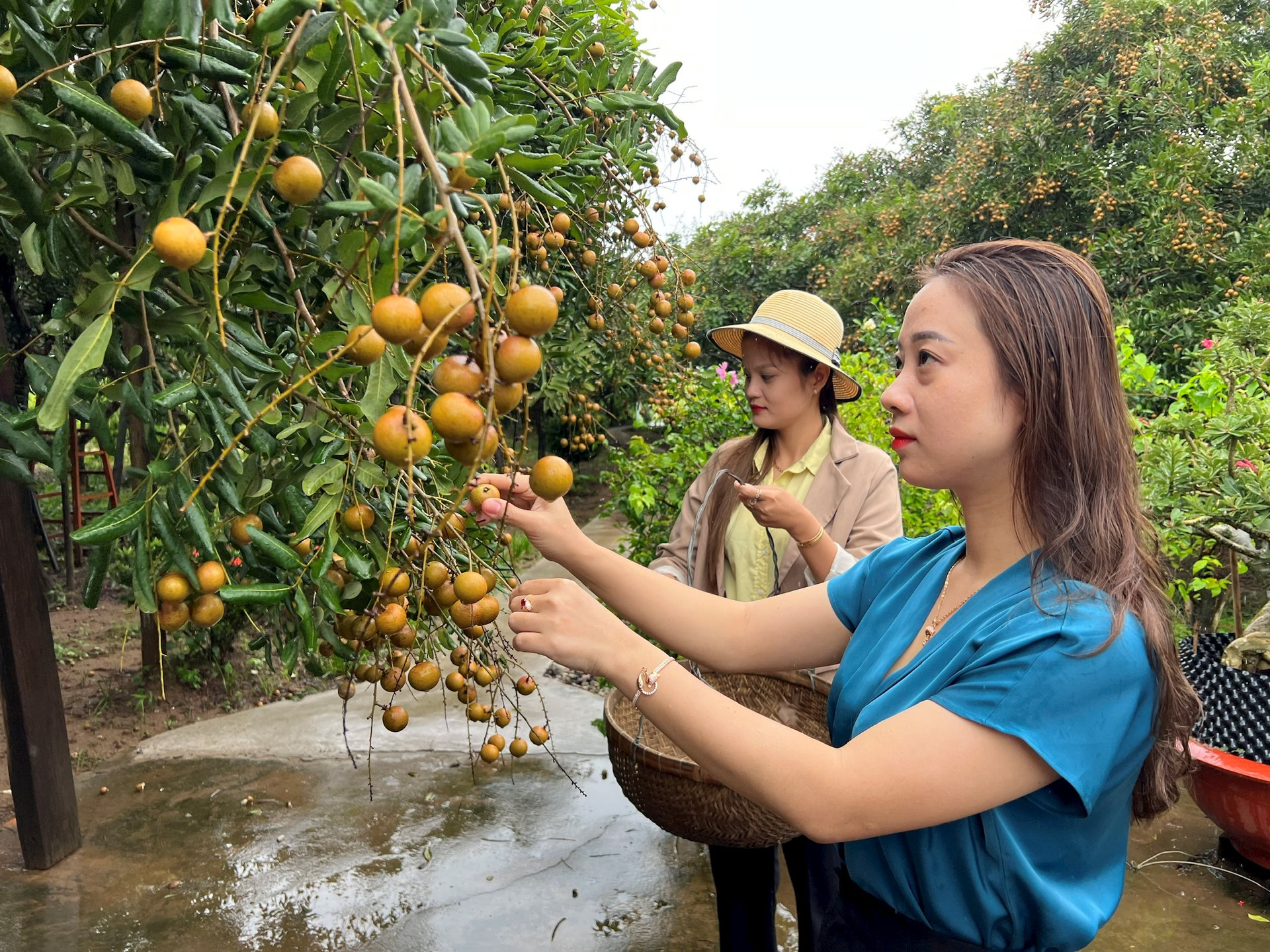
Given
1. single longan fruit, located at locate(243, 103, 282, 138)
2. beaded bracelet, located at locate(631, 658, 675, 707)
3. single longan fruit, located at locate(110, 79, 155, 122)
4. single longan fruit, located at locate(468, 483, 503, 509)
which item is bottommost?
beaded bracelet, located at locate(631, 658, 675, 707)

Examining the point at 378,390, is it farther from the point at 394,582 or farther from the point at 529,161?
the point at 529,161

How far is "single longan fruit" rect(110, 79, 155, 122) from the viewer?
3.43 ft

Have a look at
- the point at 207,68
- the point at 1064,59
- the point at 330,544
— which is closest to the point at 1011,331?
the point at 330,544

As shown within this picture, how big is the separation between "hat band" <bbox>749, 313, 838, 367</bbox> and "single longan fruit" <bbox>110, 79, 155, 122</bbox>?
4.65ft

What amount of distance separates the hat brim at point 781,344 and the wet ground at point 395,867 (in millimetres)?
1559

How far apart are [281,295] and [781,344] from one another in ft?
3.98

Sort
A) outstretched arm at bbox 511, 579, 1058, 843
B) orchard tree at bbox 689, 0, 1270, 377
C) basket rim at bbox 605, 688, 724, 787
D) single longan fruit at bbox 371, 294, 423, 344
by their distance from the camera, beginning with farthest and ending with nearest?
orchard tree at bbox 689, 0, 1270, 377 → basket rim at bbox 605, 688, 724, 787 → outstretched arm at bbox 511, 579, 1058, 843 → single longan fruit at bbox 371, 294, 423, 344

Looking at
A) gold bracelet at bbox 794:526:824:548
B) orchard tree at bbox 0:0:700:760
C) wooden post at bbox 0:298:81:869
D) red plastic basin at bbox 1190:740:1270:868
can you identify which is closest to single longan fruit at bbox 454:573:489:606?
orchard tree at bbox 0:0:700:760

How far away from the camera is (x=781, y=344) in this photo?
7.30 feet

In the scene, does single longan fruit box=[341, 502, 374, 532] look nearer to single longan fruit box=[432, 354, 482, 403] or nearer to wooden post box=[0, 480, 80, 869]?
single longan fruit box=[432, 354, 482, 403]

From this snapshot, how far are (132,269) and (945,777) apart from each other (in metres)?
1.07

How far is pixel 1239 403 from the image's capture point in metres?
3.02

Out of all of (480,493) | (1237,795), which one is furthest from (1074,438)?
(1237,795)

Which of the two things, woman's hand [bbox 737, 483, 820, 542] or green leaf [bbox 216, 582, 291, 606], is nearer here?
green leaf [bbox 216, 582, 291, 606]
